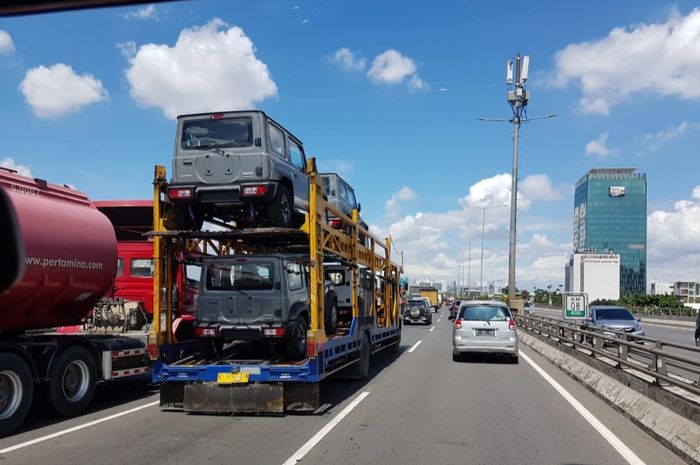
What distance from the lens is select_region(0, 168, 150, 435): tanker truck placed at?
28.5ft

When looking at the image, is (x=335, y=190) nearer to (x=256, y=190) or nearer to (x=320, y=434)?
(x=256, y=190)

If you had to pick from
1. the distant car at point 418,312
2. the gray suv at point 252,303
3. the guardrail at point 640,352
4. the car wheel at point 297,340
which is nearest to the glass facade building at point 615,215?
the distant car at point 418,312

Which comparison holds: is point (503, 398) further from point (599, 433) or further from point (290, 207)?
point (290, 207)

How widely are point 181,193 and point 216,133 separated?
3.73ft

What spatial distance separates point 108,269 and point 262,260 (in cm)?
270

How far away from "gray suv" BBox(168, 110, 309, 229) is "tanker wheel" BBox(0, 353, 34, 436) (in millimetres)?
3309


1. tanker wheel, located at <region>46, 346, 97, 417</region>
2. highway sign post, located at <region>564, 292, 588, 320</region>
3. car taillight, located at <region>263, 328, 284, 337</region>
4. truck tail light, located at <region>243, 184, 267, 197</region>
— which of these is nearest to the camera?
tanker wheel, located at <region>46, 346, 97, 417</region>

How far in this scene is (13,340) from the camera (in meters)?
9.46

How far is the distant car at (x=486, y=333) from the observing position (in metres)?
16.9

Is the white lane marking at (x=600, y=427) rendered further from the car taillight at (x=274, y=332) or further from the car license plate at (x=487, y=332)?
the car taillight at (x=274, y=332)

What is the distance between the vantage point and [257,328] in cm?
1012

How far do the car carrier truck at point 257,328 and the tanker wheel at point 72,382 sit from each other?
1146 millimetres

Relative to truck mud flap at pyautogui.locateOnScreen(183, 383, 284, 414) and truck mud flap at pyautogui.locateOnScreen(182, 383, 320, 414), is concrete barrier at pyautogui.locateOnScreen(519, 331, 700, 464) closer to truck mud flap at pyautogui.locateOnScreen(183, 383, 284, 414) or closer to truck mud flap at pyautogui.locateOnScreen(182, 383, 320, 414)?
truck mud flap at pyautogui.locateOnScreen(182, 383, 320, 414)

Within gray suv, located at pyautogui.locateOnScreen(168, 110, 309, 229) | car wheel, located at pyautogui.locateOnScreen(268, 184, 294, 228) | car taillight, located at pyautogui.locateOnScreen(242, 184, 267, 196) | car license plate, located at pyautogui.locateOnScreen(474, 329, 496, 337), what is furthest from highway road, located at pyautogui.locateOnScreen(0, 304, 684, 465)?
car license plate, located at pyautogui.locateOnScreen(474, 329, 496, 337)
